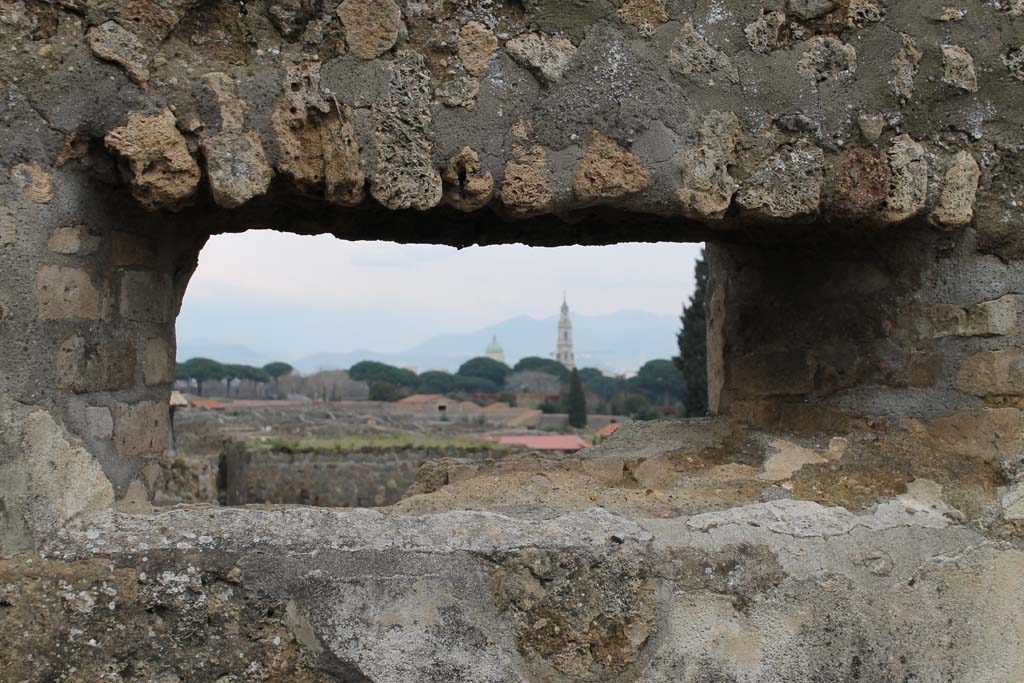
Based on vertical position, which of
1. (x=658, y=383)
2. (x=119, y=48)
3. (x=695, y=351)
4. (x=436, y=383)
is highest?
(x=119, y=48)

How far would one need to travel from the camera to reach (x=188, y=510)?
206 cm

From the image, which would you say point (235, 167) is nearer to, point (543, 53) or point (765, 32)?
point (543, 53)

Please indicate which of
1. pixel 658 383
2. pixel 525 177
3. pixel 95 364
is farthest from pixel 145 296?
pixel 658 383

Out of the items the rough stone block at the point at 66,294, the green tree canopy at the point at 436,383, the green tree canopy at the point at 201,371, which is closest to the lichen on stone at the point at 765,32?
the rough stone block at the point at 66,294

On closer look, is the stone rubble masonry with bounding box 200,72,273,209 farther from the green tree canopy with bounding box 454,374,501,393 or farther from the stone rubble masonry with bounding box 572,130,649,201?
the green tree canopy with bounding box 454,374,501,393

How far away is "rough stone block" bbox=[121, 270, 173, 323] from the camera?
7.37ft

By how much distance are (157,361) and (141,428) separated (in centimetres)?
19

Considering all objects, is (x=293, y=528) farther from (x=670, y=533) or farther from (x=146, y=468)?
(x=670, y=533)

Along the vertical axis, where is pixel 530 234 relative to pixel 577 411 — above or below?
above

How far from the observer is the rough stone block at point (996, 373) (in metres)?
Answer: 2.37

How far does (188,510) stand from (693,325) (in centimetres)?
2054

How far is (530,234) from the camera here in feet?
8.58

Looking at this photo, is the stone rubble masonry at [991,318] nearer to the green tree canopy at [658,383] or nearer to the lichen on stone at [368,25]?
the lichen on stone at [368,25]

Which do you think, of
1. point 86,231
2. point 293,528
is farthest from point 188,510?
point 86,231
